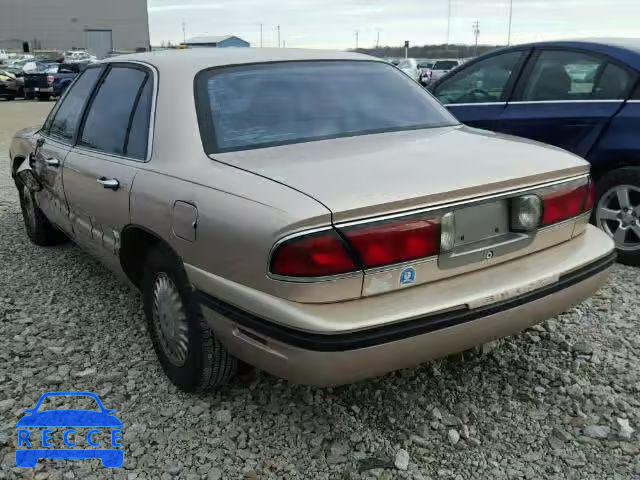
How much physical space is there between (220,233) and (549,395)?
5.56 ft

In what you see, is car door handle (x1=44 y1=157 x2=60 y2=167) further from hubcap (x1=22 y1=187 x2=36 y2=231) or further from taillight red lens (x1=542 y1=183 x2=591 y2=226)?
taillight red lens (x1=542 y1=183 x2=591 y2=226)

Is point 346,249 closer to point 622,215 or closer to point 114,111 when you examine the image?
point 114,111

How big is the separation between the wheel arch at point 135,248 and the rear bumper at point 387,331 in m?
0.61

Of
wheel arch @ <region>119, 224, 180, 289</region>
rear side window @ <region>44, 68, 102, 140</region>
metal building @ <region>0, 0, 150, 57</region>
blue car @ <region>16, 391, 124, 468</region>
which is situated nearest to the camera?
blue car @ <region>16, 391, 124, 468</region>

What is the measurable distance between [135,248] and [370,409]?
1371 mm

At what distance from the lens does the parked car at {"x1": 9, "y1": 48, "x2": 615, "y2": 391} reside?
2154 millimetres

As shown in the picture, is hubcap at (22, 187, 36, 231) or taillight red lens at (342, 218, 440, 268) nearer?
taillight red lens at (342, 218, 440, 268)

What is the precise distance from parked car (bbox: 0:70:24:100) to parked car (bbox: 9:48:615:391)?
25.5m

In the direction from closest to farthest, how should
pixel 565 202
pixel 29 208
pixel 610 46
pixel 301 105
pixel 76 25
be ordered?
1. pixel 565 202
2. pixel 301 105
3. pixel 610 46
4. pixel 29 208
5. pixel 76 25

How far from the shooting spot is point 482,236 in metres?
2.43

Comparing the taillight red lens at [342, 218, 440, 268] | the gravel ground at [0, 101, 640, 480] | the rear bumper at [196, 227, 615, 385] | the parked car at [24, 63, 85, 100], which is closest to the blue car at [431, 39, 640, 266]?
the gravel ground at [0, 101, 640, 480]

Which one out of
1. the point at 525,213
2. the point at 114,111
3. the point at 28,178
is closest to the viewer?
the point at 525,213

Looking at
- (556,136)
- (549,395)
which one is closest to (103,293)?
(549,395)

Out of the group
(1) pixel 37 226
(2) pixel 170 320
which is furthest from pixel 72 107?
(2) pixel 170 320
